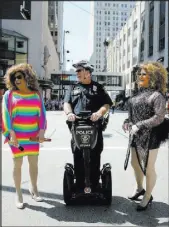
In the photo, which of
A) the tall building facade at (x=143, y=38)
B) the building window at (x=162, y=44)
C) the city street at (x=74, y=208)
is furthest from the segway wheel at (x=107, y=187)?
the building window at (x=162, y=44)

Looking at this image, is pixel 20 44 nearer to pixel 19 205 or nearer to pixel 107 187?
pixel 19 205

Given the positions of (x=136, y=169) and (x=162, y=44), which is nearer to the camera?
(x=136, y=169)

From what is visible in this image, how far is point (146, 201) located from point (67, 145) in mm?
5881

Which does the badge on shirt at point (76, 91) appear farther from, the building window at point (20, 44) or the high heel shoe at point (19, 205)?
the building window at point (20, 44)

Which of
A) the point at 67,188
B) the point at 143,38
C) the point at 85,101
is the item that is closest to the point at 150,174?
the point at 67,188

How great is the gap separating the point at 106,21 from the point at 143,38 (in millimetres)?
47102

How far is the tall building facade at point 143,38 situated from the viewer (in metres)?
47.1

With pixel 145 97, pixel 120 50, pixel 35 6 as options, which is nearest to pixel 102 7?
pixel 120 50

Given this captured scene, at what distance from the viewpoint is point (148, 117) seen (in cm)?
372

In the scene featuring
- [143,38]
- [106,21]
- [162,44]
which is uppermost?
[106,21]

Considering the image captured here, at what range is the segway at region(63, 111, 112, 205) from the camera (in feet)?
11.9

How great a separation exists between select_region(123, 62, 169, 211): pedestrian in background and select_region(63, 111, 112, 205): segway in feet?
1.37

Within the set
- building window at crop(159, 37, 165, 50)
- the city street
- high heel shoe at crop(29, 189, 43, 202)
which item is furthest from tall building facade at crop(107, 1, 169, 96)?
high heel shoe at crop(29, 189, 43, 202)

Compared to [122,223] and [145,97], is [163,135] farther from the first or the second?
[122,223]
